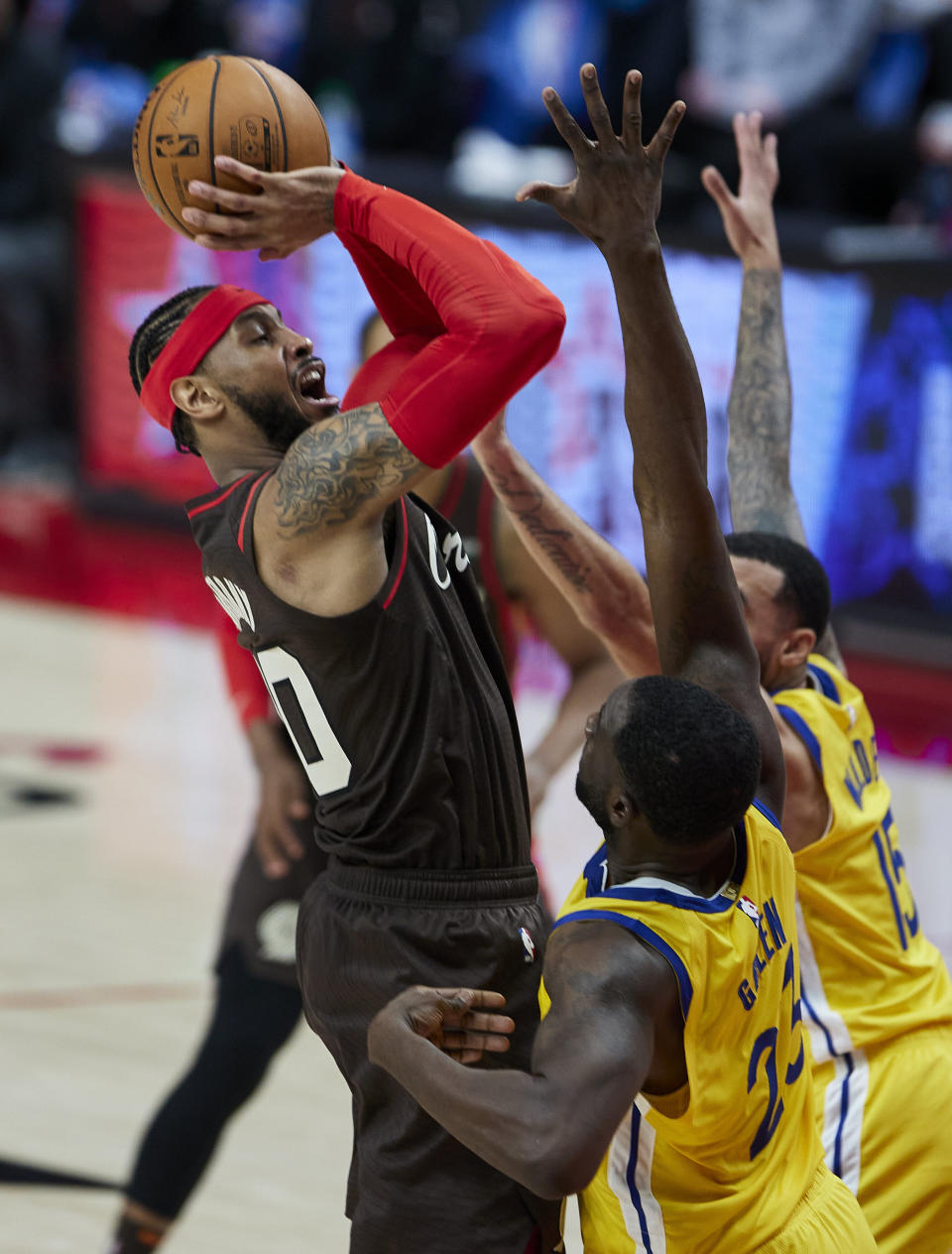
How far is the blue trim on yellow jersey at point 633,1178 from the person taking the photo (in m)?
2.72

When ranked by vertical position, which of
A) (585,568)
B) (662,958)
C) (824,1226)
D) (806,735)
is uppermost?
(585,568)

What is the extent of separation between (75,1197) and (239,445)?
2.35 m

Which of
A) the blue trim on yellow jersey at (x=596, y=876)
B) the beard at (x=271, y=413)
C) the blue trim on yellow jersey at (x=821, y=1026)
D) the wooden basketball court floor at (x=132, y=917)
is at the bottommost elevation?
the wooden basketball court floor at (x=132, y=917)

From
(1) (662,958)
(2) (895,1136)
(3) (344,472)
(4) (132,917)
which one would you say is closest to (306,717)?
(3) (344,472)

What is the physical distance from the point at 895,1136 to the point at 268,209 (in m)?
1.99

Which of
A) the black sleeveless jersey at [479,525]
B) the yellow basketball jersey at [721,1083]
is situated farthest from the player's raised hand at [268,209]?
the black sleeveless jersey at [479,525]

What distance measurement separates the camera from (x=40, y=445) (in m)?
14.6

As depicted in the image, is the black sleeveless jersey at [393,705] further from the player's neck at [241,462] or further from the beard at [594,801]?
the beard at [594,801]

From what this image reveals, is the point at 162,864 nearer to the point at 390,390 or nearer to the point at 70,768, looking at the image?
the point at 70,768

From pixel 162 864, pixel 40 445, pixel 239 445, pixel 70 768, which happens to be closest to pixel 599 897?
pixel 239 445

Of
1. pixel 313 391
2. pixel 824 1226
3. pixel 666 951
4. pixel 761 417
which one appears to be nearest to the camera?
pixel 666 951

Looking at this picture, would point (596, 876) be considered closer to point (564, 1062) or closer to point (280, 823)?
point (564, 1062)

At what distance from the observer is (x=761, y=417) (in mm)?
3955

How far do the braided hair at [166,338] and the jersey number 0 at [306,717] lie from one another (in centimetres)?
44
